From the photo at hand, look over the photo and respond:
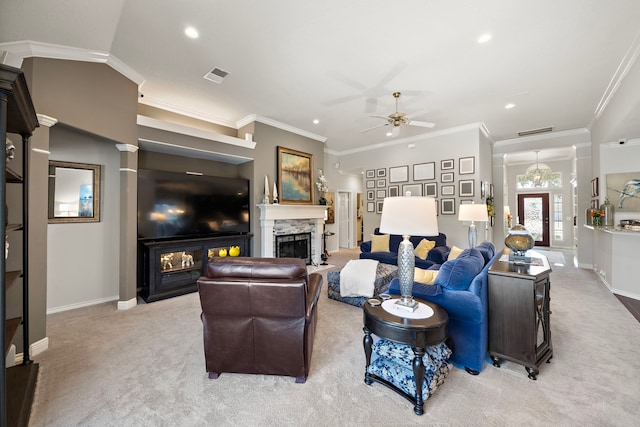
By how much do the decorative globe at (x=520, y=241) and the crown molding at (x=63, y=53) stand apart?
4818 millimetres

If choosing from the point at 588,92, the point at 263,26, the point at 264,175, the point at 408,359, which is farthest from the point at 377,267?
the point at 588,92

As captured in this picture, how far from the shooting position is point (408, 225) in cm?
191

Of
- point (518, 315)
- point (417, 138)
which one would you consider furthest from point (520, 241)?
point (417, 138)

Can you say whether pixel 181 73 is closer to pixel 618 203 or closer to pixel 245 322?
pixel 245 322

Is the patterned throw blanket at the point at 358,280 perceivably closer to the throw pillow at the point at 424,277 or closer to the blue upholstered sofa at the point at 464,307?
the throw pillow at the point at 424,277

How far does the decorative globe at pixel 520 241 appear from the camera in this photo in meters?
2.42

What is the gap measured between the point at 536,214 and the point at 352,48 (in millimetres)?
10277

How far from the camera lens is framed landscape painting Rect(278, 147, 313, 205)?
5398 millimetres

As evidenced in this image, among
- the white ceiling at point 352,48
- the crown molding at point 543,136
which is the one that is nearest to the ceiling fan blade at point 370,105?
the white ceiling at point 352,48

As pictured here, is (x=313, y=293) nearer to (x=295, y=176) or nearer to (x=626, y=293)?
(x=295, y=176)

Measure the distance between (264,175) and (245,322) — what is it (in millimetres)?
3629

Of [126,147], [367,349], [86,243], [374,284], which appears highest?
[126,147]

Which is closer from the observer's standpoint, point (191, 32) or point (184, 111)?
point (191, 32)

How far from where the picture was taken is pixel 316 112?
4.79 meters
